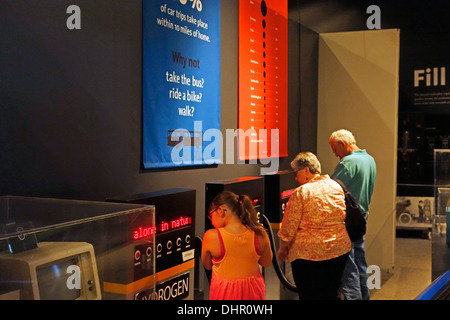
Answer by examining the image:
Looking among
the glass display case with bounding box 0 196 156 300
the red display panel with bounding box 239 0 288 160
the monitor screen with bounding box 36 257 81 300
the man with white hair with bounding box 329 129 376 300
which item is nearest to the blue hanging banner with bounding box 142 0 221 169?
the red display panel with bounding box 239 0 288 160

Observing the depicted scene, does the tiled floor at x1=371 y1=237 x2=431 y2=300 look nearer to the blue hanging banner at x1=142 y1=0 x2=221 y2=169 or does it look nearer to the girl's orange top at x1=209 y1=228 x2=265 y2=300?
the blue hanging banner at x1=142 y1=0 x2=221 y2=169

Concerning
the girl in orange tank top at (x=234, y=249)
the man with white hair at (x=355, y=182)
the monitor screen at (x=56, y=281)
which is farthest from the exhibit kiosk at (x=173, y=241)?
the man with white hair at (x=355, y=182)

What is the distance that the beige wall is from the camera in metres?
6.88

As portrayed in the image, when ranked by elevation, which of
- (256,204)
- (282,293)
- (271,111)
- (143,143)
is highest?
(271,111)

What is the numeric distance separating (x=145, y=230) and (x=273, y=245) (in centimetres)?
270

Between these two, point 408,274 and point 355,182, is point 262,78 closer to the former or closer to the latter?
point 355,182

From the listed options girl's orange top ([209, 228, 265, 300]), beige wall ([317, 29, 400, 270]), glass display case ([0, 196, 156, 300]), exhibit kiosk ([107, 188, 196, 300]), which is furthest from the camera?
beige wall ([317, 29, 400, 270])

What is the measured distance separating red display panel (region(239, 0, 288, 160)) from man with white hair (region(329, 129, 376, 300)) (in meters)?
0.68

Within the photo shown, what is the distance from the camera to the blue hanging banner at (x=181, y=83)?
3.59m

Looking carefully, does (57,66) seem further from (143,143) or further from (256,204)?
(256,204)

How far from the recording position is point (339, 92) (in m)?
7.11
